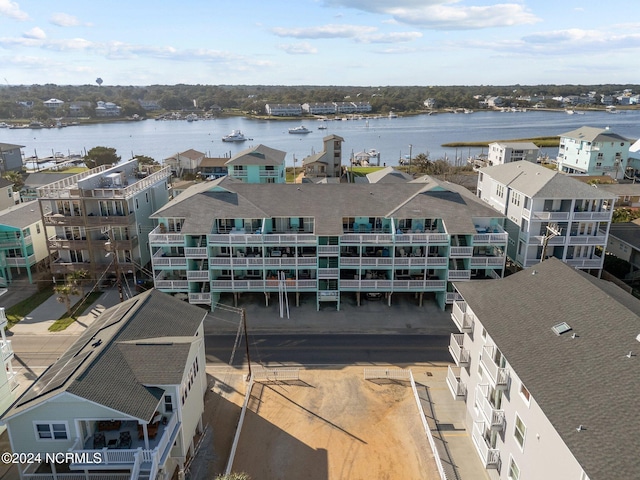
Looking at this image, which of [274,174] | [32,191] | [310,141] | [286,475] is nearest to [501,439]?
[286,475]

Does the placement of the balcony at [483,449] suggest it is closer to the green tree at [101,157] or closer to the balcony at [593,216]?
the balcony at [593,216]

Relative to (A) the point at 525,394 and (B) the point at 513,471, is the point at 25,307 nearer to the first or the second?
(B) the point at 513,471

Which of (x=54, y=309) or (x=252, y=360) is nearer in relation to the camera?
(x=252, y=360)

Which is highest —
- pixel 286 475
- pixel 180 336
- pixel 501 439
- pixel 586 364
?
pixel 586 364

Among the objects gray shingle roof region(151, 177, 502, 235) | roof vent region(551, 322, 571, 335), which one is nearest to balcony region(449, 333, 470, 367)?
roof vent region(551, 322, 571, 335)

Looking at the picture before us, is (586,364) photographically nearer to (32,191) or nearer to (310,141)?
(32,191)

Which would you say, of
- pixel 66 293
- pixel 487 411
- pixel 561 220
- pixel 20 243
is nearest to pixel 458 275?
pixel 561 220
